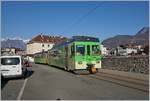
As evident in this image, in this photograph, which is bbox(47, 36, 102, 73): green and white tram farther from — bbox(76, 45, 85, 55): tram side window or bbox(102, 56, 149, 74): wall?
bbox(102, 56, 149, 74): wall

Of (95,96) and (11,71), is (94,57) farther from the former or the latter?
(95,96)

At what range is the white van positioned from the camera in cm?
2206

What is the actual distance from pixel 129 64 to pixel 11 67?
41.2ft

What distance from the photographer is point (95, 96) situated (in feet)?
41.4

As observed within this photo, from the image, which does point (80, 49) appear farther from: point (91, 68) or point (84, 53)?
point (91, 68)

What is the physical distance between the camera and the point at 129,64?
1220 inches

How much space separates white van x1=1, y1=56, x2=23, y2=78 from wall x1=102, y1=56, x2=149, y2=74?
32.6ft

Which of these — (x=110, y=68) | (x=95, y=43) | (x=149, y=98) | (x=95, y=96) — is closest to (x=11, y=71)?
(x=95, y=43)

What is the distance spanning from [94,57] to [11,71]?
8135mm

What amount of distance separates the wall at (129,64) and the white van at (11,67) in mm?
9934

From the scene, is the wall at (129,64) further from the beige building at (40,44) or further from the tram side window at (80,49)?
the beige building at (40,44)

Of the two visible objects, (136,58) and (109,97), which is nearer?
(109,97)

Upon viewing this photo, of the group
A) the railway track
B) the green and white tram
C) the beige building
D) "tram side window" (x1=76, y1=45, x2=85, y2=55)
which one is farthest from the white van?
the beige building

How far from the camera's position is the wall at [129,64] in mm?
27203
